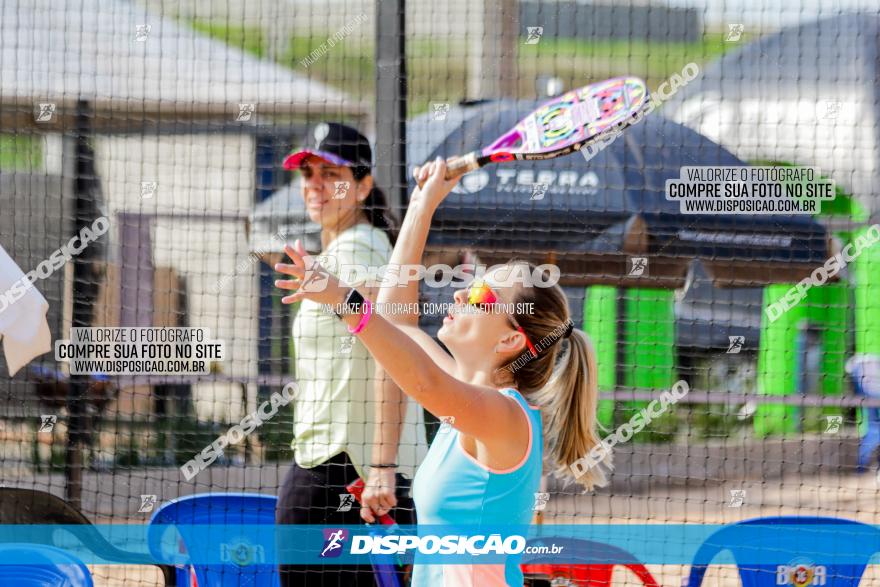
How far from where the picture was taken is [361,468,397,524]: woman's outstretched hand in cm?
290

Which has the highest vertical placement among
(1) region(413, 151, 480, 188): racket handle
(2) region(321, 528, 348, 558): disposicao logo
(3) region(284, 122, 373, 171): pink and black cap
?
(3) region(284, 122, 373, 171): pink and black cap

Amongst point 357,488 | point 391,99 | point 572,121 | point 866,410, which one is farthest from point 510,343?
point 866,410

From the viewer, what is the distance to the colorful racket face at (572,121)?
9.59 feet

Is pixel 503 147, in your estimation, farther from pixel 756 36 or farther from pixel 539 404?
pixel 756 36

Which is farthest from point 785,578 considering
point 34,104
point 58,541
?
point 34,104

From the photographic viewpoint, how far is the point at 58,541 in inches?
135

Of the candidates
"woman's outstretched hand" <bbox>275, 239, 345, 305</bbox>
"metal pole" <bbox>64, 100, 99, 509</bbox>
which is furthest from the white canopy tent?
"woman's outstretched hand" <bbox>275, 239, 345, 305</bbox>

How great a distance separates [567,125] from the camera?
10.1 ft

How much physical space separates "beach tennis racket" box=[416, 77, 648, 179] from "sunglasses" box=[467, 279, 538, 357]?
0.42 meters

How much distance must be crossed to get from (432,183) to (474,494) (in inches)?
37.0

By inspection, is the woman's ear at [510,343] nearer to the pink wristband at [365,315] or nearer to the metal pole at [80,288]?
the pink wristband at [365,315]

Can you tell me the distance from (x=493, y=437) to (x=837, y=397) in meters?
3.13

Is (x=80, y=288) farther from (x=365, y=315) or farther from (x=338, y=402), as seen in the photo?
(x=365, y=315)

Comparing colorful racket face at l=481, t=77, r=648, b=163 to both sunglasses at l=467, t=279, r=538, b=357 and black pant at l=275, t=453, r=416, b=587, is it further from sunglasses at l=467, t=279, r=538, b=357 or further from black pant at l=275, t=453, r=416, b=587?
black pant at l=275, t=453, r=416, b=587
